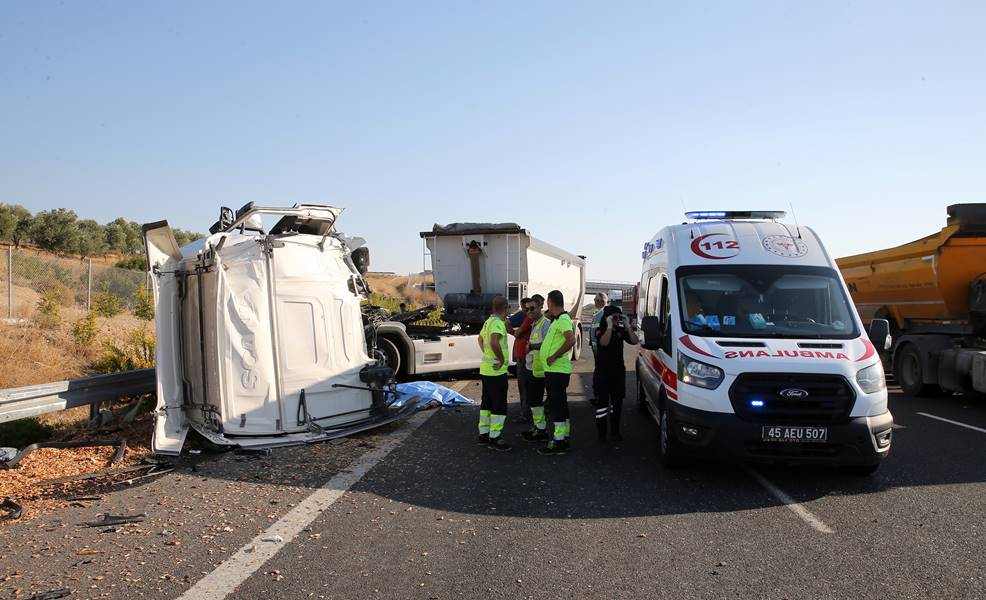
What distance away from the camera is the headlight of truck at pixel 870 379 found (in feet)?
19.2

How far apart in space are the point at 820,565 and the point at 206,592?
3624 mm

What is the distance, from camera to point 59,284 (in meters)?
20.7

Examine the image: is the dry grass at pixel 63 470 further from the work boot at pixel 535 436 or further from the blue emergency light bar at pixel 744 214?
the blue emergency light bar at pixel 744 214

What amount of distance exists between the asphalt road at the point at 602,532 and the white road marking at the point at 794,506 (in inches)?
0.7

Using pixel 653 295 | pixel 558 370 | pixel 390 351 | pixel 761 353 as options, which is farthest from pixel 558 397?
pixel 390 351

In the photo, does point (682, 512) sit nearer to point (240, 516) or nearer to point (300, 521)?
point (300, 521)

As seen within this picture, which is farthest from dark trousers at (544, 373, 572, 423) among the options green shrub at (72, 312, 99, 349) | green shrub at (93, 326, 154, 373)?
green shrub at (72, 312, 99, 349)

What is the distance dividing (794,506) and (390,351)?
7.99 meters

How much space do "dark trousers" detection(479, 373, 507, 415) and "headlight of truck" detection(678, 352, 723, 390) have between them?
2074 millimetres

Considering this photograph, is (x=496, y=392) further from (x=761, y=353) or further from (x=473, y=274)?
(x=473, y=274)

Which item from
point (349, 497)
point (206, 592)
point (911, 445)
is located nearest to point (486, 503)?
point (349, 497)

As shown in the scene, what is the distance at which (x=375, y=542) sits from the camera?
460cm

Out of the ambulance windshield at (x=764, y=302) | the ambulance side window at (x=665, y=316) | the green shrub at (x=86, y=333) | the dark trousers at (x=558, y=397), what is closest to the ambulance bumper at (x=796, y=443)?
the ambulance windshield at (x=764, y=302)

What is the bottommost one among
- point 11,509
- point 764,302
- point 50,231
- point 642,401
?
point 642,401
